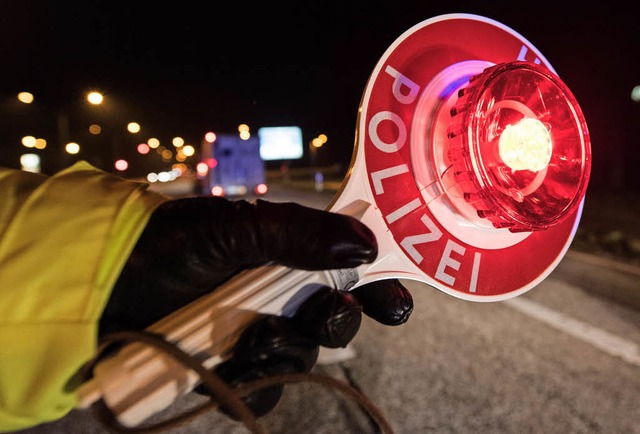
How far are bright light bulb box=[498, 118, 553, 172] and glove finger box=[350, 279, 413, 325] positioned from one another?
42 cm

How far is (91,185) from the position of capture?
3.06 ft

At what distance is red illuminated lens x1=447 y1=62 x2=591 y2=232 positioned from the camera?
92 centimetres

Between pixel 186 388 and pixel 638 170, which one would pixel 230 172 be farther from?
pixel 638 170

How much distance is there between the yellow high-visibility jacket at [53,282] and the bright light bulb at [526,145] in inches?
29.5

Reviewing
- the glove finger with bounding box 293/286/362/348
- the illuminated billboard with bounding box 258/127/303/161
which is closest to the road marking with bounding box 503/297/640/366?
the glove finger with bounding box 293/286/362/348

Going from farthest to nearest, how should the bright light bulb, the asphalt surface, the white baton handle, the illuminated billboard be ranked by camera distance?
the illuminated billboard < the asphalt surface < the bright light bulb < the white baton handle

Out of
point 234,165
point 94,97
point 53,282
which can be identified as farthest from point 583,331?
point 234,165

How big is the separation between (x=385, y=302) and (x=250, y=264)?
382 mm

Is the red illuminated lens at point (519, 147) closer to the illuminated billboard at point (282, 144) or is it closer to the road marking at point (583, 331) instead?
the road marking at point (583, 331)

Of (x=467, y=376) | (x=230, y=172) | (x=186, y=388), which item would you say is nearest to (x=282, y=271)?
(x=186, y=388)

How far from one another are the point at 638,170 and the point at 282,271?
25977 mm

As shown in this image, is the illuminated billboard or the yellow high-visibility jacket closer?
the yellow high-visibility jacket

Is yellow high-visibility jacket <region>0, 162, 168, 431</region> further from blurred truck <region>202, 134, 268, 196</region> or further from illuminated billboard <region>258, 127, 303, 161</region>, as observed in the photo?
blurred truck <region>202, 134, 268, 196</region>

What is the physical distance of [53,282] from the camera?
78cm
